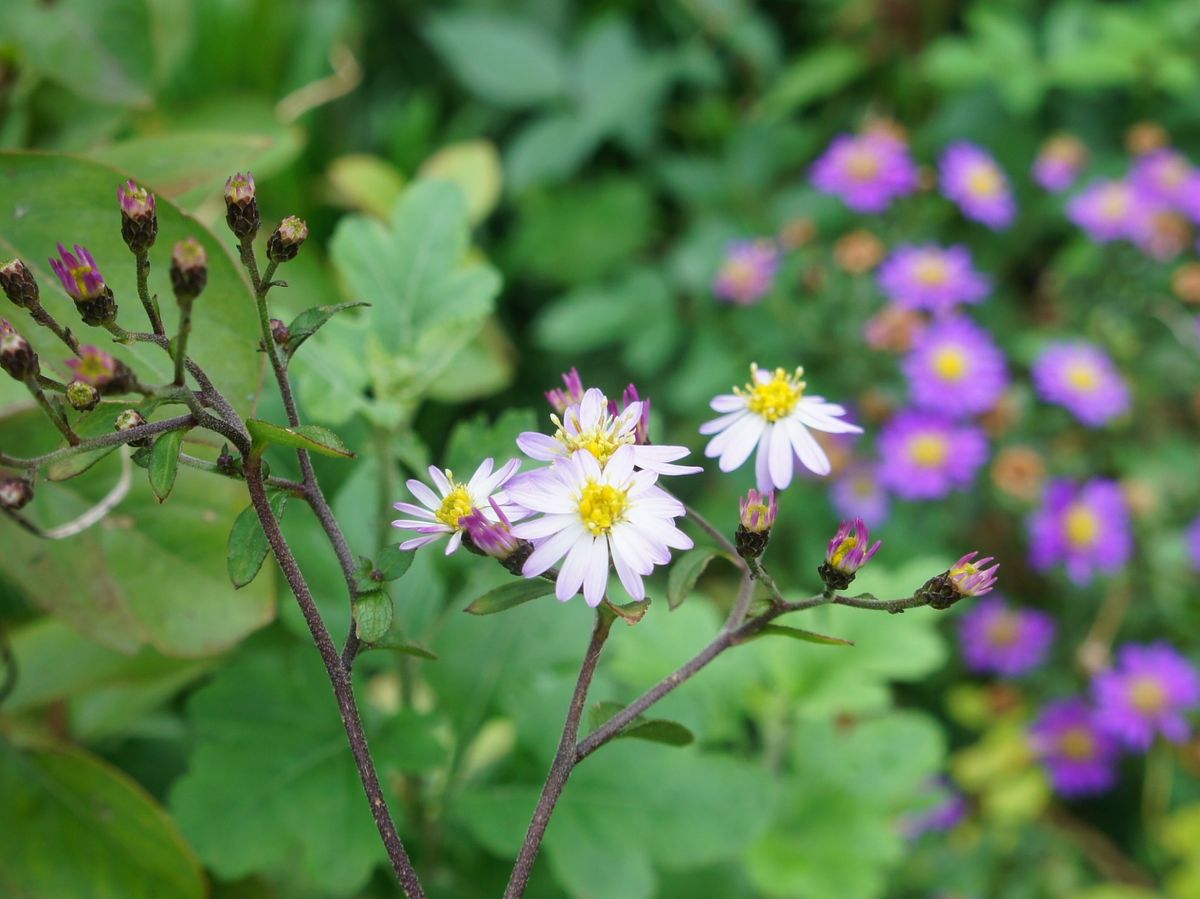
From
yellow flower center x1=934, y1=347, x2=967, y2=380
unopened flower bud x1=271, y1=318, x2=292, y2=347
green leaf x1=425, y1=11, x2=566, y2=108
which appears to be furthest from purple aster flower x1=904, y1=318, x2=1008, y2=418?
unopened flower bud x1=271, y1=318, x2=292, y2=347

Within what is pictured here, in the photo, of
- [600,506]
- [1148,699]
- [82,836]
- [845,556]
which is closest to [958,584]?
[845,556]

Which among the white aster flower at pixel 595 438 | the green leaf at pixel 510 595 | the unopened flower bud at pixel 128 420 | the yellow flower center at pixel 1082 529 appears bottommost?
the green leaf at pixel 510 595

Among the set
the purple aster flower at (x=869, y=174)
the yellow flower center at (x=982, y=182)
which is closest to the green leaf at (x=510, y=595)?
the purple aster flower at (x=869, y=174)

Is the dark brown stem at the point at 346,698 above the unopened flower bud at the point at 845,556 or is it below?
below

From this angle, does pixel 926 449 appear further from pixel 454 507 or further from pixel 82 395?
pixel 82 395

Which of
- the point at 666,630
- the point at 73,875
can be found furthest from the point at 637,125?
the point at 73,875

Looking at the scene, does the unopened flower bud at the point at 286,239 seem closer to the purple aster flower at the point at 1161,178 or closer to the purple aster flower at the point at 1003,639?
the purple aster flower at the point at 1003,639

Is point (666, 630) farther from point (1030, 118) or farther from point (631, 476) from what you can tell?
point (1030, 118)

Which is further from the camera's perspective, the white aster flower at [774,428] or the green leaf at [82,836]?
the green leaf at [82,836]
